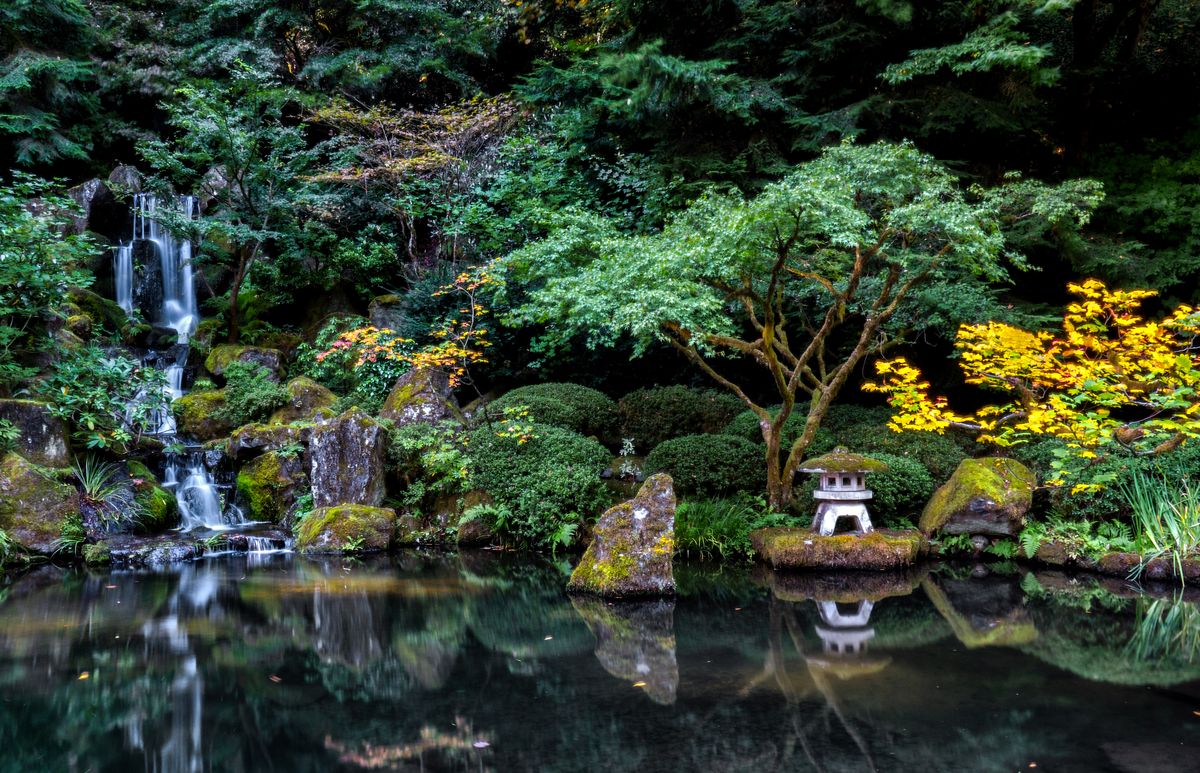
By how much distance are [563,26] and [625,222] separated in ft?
25.3

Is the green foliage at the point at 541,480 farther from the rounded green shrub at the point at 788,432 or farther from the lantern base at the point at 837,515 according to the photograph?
the lantern base at the point at 837,515

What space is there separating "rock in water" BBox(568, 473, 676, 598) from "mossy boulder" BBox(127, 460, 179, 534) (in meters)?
6.24

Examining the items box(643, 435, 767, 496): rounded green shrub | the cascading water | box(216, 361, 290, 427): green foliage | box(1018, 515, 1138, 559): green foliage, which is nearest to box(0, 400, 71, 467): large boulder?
the cascading water

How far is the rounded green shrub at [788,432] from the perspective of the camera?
9.75 metres

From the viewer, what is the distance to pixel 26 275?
384 inches

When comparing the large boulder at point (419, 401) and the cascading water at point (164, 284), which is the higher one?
the cascading water at point (164, 284)

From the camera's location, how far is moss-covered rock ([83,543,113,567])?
8.59 metres

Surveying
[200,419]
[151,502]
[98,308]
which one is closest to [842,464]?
[151,502]

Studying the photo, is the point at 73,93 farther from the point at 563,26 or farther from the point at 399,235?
the point at 563,26

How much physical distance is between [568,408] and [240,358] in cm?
628

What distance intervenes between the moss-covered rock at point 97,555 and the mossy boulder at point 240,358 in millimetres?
4616

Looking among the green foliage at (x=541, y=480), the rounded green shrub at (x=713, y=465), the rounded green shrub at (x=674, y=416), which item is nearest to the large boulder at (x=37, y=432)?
the green foliage at (x=541, y=480)

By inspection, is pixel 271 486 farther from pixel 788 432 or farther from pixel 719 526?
pixel 788 432

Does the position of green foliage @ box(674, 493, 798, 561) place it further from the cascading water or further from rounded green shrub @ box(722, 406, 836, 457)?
the cascading water
